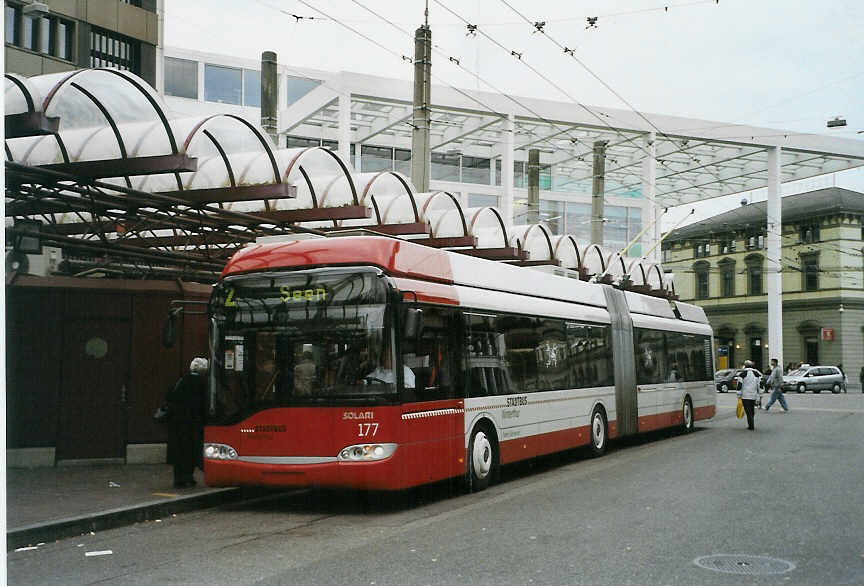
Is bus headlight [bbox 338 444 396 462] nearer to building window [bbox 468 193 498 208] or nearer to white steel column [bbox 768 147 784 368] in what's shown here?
building window [bbox 468 193 498 208]

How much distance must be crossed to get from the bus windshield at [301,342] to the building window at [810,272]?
60900mm

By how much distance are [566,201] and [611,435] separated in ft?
118

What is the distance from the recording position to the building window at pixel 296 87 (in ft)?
195

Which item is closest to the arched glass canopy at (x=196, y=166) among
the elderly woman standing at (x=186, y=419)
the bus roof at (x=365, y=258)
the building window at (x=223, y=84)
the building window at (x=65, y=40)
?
the bus roof at (x=365, y=258)

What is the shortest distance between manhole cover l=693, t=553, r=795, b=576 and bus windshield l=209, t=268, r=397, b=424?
407 centimetres

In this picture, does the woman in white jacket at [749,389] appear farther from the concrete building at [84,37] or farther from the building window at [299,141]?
the building window at [299,141]

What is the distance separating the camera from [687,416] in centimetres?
2339

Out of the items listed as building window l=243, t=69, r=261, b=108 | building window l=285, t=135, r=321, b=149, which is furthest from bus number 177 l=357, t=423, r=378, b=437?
building window l=243, t=69, r=261, b=108

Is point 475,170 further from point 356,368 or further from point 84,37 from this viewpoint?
point 356,368

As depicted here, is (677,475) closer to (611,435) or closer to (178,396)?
(611,435)

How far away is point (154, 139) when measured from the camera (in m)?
11.2

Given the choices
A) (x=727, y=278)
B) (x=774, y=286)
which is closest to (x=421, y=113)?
(x=774, y=286)

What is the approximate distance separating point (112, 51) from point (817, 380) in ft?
140

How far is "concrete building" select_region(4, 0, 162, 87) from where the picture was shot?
26297 millimetres
